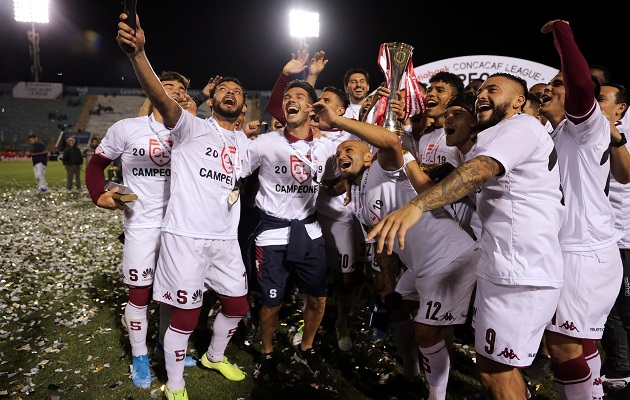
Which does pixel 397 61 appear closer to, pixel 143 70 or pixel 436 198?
pixel 436 198

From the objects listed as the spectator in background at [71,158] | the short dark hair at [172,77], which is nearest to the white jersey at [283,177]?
the short dark hair at [172,77]

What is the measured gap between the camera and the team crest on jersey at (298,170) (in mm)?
4277

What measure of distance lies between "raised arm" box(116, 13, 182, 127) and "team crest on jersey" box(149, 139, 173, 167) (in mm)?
672

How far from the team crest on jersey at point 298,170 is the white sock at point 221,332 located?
1.40 m

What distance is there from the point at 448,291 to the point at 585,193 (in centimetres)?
113

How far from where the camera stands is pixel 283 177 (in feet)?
14.1

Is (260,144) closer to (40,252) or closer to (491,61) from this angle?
(491,61)

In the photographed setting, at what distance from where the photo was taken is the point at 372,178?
12.0 feet

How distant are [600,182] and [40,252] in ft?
29.7

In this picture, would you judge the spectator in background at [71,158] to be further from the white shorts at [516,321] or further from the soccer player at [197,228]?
the white shorts at [516,321]

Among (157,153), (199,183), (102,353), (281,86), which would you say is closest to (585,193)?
(199,183)

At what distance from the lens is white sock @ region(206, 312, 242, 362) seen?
13.2 feet

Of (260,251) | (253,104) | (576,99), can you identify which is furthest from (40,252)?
(253,104)

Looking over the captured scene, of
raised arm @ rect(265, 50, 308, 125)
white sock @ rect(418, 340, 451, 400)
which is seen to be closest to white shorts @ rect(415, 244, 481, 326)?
white sock @ rect(418, 340, 451, 400)
